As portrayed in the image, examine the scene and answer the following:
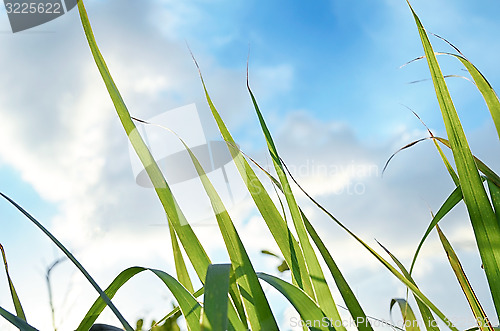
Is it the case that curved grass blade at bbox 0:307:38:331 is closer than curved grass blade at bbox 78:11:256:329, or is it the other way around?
curved grass blade at bbox 0:307:38:331

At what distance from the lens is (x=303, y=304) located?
46 centimetres

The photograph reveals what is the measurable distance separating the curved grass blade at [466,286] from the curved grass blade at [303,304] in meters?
0.22

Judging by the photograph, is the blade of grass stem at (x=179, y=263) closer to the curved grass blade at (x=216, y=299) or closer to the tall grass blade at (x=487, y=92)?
the curved grass blade at (x=216, y=299)

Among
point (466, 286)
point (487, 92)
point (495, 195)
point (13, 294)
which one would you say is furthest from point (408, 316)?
point (13, 294)

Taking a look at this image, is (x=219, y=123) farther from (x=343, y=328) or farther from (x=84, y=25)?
(x=343, y=328)

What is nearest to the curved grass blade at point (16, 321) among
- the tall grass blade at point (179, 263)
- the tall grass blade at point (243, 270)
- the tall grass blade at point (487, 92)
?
the tall grass blade at point (243, 270)

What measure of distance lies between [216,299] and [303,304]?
14cm

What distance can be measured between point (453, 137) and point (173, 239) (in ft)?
1.42

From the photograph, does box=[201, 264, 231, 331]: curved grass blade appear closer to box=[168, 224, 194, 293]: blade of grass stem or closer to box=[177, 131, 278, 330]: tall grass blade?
box=[177, 131, 278, 330]: tall grass blade

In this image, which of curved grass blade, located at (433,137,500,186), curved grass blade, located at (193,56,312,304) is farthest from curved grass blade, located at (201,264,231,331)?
curved grass blade, located at (433,137,500,186)

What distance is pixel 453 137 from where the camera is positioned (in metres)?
0.59

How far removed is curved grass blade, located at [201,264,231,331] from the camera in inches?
12.9

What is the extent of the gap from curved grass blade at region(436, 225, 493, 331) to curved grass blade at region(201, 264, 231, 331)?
35cm

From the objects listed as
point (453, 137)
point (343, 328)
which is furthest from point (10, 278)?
point (453, 137)
